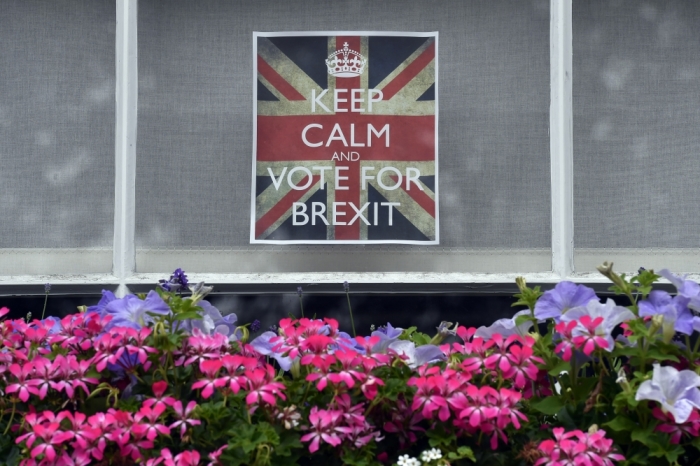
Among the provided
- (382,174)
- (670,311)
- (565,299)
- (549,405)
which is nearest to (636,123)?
(382,174)

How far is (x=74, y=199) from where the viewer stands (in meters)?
3.26

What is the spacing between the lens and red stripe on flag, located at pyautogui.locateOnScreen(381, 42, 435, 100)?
327cm

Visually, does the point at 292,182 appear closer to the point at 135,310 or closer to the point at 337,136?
the point at 337,136

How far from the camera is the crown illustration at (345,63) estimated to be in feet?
10.8

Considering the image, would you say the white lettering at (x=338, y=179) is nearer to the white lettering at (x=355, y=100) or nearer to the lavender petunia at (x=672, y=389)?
the white lettering at (x=355, y=100)

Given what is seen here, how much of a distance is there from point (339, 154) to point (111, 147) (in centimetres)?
90

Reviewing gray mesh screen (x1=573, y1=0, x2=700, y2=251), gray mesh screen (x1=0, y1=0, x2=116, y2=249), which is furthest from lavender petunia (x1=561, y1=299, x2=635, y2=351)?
gray mesh screen (x1=0, y1=0, x2=116, y2=249)

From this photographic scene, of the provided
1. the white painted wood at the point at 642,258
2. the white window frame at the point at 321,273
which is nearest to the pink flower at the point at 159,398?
the white window frame at the point at 321,273

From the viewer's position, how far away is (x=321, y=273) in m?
3.23

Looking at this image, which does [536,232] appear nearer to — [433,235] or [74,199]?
[433,235]

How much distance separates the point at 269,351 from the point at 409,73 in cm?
164

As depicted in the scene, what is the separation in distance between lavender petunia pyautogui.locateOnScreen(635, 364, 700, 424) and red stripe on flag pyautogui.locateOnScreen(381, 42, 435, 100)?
5.89 ft

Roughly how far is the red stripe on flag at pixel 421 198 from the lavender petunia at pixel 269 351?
4.24 ft

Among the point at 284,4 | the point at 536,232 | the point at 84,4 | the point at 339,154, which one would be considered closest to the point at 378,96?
the point at 339,154
